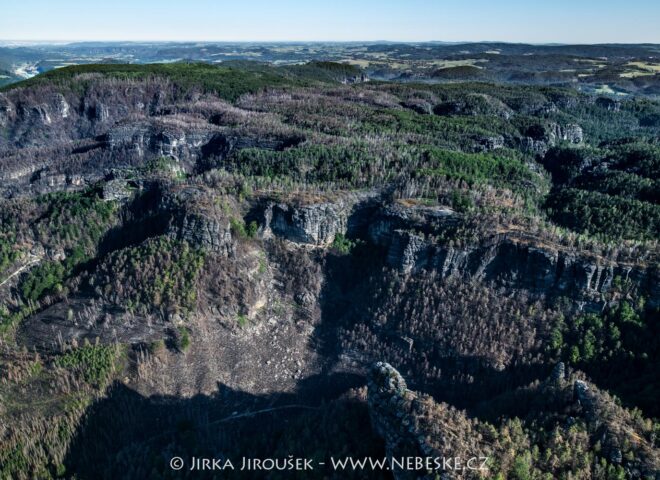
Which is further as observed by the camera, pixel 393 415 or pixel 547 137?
pixel 547 137

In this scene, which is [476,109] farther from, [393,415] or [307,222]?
[393,415]

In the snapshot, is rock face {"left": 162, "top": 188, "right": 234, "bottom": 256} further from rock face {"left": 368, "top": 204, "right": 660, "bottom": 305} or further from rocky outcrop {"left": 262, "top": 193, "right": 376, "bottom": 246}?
rock face {"left": 368, "top": 204, "right": 660, "bottom": 305}

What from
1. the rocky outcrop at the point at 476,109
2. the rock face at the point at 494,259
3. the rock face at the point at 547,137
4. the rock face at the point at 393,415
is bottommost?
the rock face at the point at 393,415

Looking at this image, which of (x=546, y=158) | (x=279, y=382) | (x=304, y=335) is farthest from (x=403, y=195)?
(x=546, y=158)

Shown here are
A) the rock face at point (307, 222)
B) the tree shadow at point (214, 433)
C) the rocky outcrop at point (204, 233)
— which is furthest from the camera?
the rock face at point (307, 222)

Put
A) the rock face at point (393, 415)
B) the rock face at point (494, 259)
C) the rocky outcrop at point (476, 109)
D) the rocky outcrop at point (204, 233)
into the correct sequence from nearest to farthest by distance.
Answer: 1. the rock face at point (393, 415)
2. the rock face at point (494, 259)
3. the rocky outcrop at point (204, 233)
4. the rocky outcrop at point (476, 109)

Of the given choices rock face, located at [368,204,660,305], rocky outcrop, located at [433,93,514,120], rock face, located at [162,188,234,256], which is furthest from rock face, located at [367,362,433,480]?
rocky outcrop, located at [433,93,514,120]

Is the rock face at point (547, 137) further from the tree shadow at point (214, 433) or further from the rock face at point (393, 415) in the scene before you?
the rock face at point (393, 415)

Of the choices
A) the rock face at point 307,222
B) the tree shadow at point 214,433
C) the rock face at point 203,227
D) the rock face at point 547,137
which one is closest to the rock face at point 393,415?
the tree shadow at point 214,433

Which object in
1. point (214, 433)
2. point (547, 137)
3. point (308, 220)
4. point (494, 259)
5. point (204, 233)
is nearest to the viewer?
point (214, 433)

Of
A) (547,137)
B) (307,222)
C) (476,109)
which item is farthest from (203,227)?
(476,109)

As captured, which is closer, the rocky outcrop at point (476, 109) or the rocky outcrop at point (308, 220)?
the rocky outcrop at point (308, 220)

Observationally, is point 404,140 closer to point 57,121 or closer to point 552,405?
point 552,405
